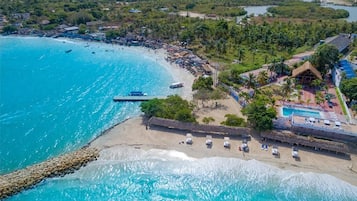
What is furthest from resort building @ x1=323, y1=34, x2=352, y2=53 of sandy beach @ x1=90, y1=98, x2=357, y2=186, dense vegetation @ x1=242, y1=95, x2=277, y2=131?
sandy beach @ x1=90, y1=98, x2=357, y2=186

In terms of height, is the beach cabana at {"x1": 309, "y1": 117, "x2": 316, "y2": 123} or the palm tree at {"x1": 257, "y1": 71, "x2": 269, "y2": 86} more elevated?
the palm tree at {"x1": 257, "y1": 71, "x2": 269, "y2": 86}

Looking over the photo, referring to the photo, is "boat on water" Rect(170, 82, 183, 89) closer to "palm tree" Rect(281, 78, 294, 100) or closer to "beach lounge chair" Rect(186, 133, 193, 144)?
"beach lounge chair" Rect(186, 133, 193, 144)

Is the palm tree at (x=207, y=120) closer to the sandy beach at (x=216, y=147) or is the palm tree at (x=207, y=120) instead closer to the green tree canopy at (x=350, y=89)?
the sandy beach at (x=216, y=147)

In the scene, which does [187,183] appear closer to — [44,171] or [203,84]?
[44,171]

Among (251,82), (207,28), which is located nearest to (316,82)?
(251,82)

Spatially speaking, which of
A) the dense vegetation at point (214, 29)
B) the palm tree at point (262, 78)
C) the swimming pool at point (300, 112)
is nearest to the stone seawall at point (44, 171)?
the dense vegetation at point (214, 29)

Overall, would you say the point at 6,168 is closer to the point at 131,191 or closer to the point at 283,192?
the point at 131,191
